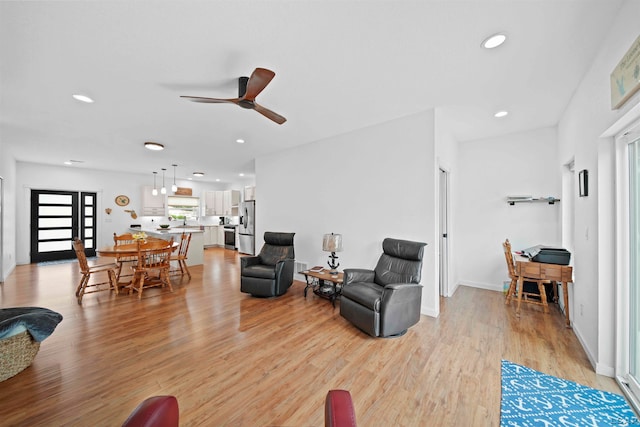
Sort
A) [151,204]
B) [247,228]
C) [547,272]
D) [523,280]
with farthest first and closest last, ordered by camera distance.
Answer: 1. [151,204]
2. [247,228]
3. [523,280]
4. [547,272]

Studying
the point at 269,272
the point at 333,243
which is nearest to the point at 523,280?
the point at 333,243

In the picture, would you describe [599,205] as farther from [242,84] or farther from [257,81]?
[242,84]

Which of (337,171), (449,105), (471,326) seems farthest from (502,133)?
(471,326)

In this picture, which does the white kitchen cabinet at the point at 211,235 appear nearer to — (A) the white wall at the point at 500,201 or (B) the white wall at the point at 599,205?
(A) the white wall at the point at 500,201

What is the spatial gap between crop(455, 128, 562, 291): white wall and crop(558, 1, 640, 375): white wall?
1.65 m

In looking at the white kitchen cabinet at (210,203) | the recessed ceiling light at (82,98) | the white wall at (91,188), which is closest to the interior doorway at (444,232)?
the recessed ceiling light at (82,98)

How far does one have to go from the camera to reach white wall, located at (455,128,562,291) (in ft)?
13.0

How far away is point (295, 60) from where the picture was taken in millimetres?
2213

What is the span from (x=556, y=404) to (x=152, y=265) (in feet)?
17.8

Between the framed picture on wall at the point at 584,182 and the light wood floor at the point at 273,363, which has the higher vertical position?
the framed picture on wall at the point at 584,182

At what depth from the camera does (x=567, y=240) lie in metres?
3.63

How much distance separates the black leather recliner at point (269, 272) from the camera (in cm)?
389

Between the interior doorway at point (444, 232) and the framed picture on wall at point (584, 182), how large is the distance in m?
1.69

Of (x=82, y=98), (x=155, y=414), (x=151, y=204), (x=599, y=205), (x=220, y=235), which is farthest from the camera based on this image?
(x=220, y=235)
